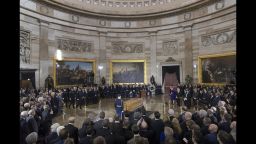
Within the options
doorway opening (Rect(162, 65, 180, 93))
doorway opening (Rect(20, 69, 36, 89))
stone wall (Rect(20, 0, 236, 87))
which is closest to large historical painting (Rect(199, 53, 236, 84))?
stone wall (Rect(20, 0, 236, 87))

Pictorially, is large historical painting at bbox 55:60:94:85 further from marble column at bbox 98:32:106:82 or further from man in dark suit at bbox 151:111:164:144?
man in dark suit at bbox 151:111:164:144

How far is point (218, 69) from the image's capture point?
1702 centimetres

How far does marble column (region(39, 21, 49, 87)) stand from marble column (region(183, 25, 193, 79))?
45.6 feet

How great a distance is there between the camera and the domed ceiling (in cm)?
2098

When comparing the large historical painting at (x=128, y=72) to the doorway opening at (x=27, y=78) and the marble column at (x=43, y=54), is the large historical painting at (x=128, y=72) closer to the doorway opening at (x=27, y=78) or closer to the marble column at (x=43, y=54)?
the marble column at (x=43, y=54)

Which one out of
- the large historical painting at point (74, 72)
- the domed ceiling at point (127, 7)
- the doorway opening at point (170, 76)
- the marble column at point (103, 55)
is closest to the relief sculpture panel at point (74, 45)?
the marble column at point (103, 55)

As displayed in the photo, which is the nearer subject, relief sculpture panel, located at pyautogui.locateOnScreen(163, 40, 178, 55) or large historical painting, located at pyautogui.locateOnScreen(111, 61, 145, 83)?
relief sculpture panel, located at pyautogui.locateOnScreen(163, 40, 178, 55)

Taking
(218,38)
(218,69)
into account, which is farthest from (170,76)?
(218,38)

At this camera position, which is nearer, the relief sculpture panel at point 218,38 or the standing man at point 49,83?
the relief sculpture panel at point 218,38

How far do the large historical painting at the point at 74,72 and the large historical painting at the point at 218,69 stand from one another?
11596 millimetres

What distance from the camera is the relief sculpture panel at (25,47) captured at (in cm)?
1560

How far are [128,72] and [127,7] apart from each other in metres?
8.10

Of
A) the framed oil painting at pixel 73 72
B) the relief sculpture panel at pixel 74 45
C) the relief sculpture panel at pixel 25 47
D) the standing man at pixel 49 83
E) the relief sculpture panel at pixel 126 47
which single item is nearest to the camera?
the relief sculpture panel at pixel 25 47

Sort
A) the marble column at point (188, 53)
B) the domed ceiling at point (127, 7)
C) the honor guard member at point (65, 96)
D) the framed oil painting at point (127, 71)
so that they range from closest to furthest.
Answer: the honor guard member at point (65, 96) < the marble column at point (188, 53) < the domed ceiling at point (127, 7) < the framed oil painting at point (127, 71)
